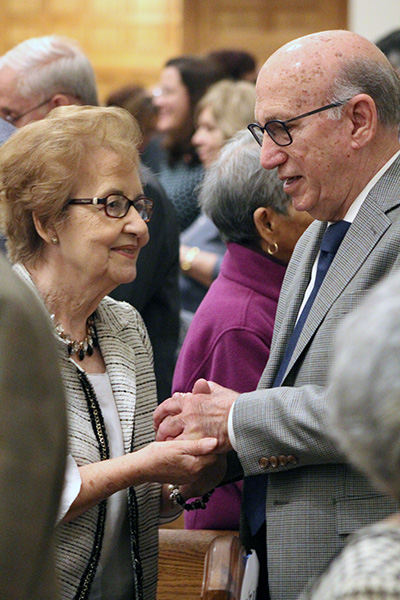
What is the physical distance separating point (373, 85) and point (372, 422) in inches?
51.1

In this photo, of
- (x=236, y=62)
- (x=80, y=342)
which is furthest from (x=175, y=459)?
(x=236, y=62)

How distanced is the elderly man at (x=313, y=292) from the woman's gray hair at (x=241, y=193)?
0.25 metres

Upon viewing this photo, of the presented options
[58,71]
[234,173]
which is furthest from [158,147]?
[234,173]

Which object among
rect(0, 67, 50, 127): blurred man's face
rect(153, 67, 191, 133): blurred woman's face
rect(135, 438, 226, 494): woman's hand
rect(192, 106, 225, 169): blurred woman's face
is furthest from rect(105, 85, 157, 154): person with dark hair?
rect(135, 438, 226, 494): woman's hand

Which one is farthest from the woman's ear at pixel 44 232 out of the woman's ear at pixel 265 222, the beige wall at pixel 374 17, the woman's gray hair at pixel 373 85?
the beige wall at pixel 374 17

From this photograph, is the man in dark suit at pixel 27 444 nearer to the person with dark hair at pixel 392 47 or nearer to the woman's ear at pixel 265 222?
the woman's ear at pixel 265 222

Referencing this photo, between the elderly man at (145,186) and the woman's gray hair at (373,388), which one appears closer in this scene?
the woman's gray hair at (373,388)

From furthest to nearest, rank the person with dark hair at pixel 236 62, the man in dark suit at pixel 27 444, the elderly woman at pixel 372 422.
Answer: the person with dark hair at pixel 236 62, the man in dark suit at pixel 27 444, the elderly woman at pixel 372 422

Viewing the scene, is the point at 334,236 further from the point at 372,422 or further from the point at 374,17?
the point at 374,17

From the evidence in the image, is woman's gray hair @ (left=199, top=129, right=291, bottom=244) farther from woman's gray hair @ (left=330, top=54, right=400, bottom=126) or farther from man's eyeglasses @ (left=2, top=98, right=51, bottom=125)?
man's eyeglasses @ (left=2, top=98, right=51, bottom=125)

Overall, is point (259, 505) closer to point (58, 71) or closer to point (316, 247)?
point (316, 247)

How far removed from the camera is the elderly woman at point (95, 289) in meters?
2.15

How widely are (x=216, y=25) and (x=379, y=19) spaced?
222cm

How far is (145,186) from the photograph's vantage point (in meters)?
3.07
